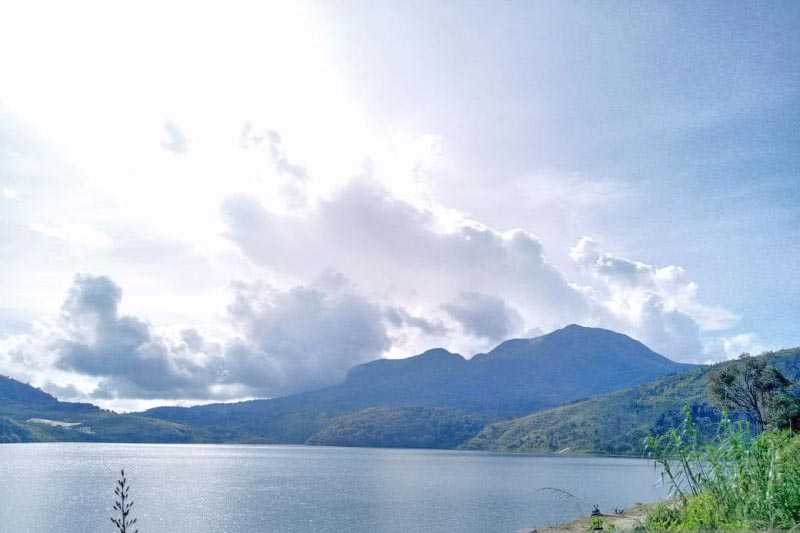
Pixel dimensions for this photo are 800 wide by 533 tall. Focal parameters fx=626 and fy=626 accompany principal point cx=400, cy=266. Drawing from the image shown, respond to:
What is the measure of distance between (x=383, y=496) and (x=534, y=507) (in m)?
25.9

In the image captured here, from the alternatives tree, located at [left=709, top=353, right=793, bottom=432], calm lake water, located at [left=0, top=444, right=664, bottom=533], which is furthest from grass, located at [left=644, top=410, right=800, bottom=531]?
tree, located at [left=709, top=353, right=793, bottom=432]

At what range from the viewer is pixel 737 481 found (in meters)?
14.5

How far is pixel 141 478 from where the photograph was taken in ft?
434

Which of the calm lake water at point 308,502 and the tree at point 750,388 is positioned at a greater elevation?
the tree at point 750,388

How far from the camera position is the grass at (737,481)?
13141 mm

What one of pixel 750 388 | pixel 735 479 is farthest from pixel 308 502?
pixel 735 479

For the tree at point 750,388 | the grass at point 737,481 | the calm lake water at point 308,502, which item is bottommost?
the calm lake water at point 308,502

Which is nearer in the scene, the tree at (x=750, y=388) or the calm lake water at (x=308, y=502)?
the calm lake water at (x=308, y=502)

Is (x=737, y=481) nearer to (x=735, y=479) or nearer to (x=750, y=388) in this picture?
(x=735, y=479)

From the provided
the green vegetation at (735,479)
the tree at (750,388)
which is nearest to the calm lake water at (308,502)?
the tree at (750,388)

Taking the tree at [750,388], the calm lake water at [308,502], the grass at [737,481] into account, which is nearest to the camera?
the grass at [737,481]

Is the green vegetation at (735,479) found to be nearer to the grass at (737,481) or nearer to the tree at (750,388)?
the grass at (737,481)

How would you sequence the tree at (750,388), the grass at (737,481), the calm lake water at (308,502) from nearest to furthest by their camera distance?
the grass at (737,481) < the calm lake water at (308,502) < the tree at (750,388)

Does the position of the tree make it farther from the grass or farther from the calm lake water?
the grass
